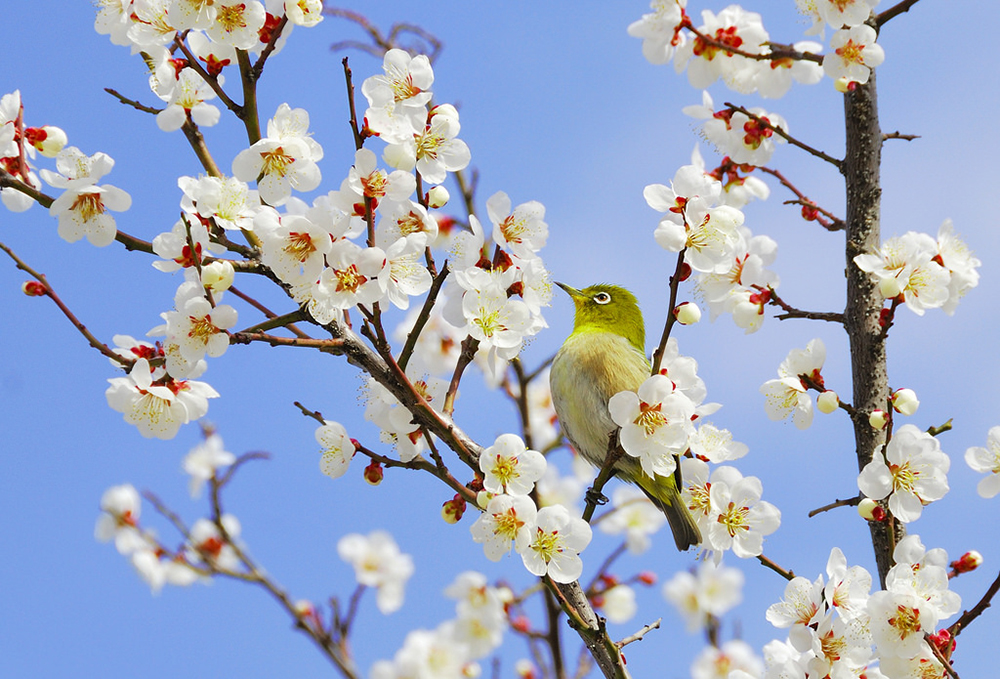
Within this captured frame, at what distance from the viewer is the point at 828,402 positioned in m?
3.20

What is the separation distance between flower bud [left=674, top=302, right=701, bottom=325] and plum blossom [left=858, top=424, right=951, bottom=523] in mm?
1034

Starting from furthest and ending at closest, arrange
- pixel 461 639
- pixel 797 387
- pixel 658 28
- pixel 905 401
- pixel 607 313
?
pixel 461 639 < pixel 607 313 < pixel 658 28 < pixel 797 387 < pixel 905 401

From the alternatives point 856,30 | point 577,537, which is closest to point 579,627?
point 577,537

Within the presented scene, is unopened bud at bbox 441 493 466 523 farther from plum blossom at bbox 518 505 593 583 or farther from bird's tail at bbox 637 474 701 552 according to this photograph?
bird's tail at bbox 637 474 701 552

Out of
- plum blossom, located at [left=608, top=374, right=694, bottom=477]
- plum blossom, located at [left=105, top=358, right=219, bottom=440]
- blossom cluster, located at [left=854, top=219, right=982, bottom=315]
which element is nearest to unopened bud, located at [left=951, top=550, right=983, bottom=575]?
blossom cluster, located at [left=854, top=219, right=982, bottom=315]

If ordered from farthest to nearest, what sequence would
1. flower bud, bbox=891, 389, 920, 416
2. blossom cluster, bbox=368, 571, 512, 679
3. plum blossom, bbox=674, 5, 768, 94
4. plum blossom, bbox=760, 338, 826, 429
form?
blossom cluster, bbox=368, 571, 512, 679 < plum blossom, bbox=674, 5, 768, 94 < plum blossom, bbox=760, 338, 826, 429 < flower bud, bbox=891, 389, 920, 416

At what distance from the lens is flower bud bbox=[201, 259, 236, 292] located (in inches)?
95.9

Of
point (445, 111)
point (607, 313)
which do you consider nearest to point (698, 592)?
point (607, 313)

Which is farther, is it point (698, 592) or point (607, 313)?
point (698, 592)

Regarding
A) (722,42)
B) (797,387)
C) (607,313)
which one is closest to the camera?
(797,387)

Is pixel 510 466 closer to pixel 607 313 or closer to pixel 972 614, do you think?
pixel 972 614

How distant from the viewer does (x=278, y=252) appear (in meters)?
2.35

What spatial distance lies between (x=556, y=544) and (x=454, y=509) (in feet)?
1.18

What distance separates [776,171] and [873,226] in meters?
0.54
